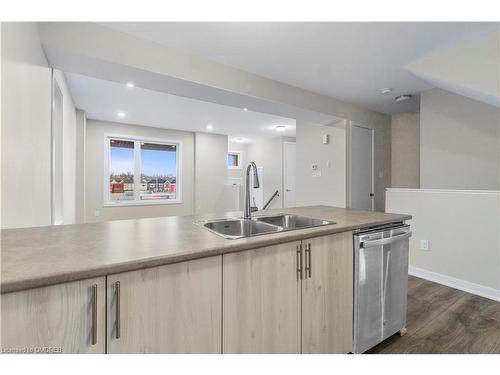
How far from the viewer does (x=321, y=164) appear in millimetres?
4387

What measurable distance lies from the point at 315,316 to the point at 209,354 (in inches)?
24.9

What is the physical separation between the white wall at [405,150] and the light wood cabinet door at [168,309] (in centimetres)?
438

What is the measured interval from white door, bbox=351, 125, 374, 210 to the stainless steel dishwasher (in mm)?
2390

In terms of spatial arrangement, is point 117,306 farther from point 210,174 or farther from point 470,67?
point 210,174

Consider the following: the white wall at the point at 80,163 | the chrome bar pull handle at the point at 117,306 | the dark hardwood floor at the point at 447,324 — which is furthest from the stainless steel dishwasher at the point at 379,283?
the white wall at the point at 80,163

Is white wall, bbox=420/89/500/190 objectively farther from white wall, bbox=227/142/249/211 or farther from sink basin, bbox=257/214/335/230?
white wall, bbox=227/142/249/211

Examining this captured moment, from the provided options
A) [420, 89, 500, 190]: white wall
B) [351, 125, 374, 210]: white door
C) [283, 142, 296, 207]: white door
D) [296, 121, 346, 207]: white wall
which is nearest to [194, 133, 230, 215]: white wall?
[283, 142, 296, 207]: white door

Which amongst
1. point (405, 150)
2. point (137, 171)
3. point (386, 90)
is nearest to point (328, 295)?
point (386, 90)

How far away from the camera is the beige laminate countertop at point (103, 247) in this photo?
75cm

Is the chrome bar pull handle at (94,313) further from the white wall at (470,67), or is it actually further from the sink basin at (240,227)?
the white wall at (470,67)

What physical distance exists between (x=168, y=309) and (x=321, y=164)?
3882mm

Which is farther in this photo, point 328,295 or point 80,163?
point 80,163

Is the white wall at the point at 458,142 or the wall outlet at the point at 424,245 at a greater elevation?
the white wall at the point at 458,142

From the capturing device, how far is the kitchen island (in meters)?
0.76
